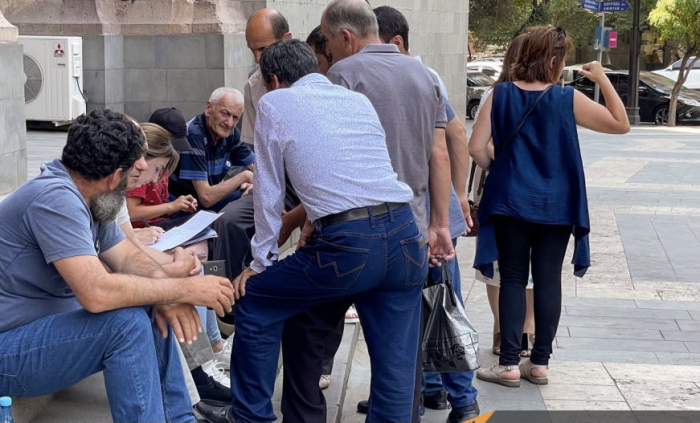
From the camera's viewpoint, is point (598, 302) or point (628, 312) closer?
point (628, 312)

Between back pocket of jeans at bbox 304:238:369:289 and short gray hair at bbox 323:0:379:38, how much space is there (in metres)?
1.04

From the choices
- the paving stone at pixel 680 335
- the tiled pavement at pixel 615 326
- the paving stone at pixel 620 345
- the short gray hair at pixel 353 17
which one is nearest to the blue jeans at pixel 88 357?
the tiled pavement at pixel 615 326

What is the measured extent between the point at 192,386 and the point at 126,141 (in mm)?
1163

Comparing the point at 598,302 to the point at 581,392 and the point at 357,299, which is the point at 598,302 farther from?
the point at 357,299

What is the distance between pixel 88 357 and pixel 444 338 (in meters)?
1.64

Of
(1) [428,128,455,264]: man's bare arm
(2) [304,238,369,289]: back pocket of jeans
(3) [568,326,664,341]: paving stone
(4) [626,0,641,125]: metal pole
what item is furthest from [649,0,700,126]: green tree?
(2) [304,238,369,289]: back pocket of jeans

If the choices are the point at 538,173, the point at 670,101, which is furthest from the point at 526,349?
the point at 670,101

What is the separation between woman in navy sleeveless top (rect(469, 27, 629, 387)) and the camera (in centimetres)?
515

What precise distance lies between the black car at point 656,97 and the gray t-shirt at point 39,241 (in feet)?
84.3

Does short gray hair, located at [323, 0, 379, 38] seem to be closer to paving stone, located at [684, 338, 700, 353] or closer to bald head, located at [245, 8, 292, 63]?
bald head, located at [245, 8, 292, 63]

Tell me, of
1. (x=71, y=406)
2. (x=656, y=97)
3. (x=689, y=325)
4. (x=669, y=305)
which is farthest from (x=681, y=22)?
(x=71, y=406)

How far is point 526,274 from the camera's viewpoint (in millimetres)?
5355

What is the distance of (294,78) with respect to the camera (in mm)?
3980

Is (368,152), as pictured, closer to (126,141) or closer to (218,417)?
(126,141)
